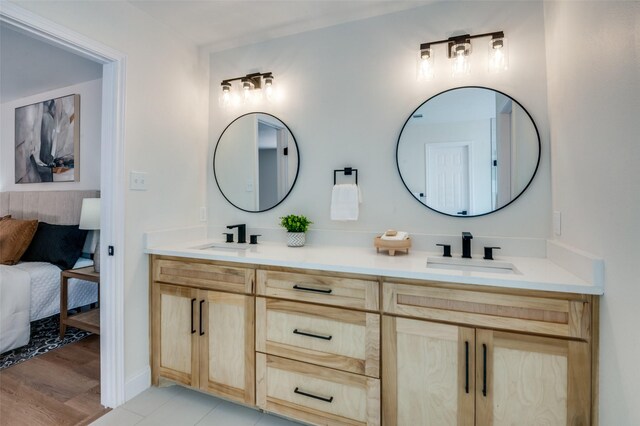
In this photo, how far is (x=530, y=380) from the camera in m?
1.16

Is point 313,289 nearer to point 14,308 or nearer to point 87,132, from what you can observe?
point 14,308

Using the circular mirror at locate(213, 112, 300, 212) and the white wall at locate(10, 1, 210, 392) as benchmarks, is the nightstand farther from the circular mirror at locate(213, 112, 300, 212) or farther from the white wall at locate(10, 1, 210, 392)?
the circular mirror at locate(213, 112, 300, 212)

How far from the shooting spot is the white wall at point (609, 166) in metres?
0.88

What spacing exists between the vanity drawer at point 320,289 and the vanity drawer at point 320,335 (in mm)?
37

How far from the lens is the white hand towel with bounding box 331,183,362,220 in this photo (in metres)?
1.89

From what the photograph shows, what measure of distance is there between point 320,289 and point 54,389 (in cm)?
190

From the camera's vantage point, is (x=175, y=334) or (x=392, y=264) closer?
(x=392, y=264)

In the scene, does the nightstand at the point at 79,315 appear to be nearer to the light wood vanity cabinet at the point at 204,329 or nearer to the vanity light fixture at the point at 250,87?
the light wood vanity cabinet at the point at 204,329

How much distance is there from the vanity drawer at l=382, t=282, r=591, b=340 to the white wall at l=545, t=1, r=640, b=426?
0.26 ft

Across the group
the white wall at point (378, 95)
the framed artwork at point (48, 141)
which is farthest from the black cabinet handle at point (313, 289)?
the framed artwork at point (48, 141)

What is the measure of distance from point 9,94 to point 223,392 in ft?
13.4

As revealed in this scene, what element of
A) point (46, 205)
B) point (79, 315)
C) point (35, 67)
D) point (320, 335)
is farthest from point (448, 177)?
point (46, 205)

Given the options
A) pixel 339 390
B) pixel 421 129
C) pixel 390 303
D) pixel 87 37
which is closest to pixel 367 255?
pixel 390 303

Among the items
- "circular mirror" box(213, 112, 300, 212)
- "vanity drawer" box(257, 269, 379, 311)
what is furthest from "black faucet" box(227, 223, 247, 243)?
"vanity drawer" box(257, 269, 379, 311)
